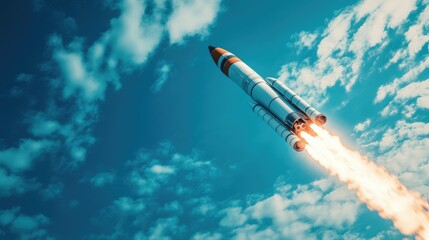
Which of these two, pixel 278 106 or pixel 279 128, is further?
pixel 278 106

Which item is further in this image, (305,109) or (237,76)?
(237,76)

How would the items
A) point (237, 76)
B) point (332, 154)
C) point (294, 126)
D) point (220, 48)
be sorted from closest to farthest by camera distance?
point (294, 126) < point (332, 154) < point (237, 76) < point (220, 48)

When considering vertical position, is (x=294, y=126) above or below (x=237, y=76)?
below

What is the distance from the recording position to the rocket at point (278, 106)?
1092 inches

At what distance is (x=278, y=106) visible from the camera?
95.9 ft

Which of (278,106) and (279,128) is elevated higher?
(278,106)

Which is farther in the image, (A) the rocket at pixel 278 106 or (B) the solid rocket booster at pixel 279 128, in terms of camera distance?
(A) the rocket at pixel 278 106

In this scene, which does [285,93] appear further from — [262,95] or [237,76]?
[237,76]

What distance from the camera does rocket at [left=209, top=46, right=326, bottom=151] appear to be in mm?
27734

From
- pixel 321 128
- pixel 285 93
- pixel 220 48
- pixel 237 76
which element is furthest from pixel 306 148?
pixel 220 48

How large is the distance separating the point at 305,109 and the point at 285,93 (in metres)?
3.02

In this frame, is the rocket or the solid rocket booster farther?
the rocket

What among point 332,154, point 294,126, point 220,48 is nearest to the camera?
point 294,126

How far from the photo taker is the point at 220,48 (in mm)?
39938
